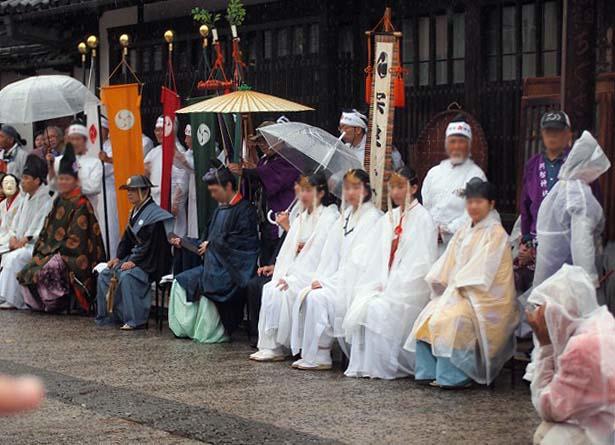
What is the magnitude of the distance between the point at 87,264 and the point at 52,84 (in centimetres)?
232

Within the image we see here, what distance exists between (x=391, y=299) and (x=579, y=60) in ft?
7.89

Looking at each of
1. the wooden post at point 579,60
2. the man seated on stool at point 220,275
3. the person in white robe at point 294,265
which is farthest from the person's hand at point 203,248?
the wooden post at point 579,60

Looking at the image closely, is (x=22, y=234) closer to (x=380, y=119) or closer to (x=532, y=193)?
(x=380, y=119)

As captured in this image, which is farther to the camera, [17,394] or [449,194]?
[449,194]

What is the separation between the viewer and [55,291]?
39.7 feet

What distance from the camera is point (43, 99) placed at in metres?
12.8

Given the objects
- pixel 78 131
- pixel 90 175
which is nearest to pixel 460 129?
pixel 90 175

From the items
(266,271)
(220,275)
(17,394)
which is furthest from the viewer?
(220,275)

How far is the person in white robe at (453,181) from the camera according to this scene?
9047 millimetres

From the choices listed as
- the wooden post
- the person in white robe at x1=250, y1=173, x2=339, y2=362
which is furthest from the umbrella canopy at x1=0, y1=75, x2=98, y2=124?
the wooden post

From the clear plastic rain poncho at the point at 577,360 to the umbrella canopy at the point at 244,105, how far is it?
5174mm

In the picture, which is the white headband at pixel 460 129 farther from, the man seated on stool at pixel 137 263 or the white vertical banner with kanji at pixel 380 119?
the man seated on stool at pixel 137 263

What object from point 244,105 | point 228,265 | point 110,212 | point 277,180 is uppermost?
point 244,105

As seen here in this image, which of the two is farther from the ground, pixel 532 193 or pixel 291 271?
pixel 532 193
